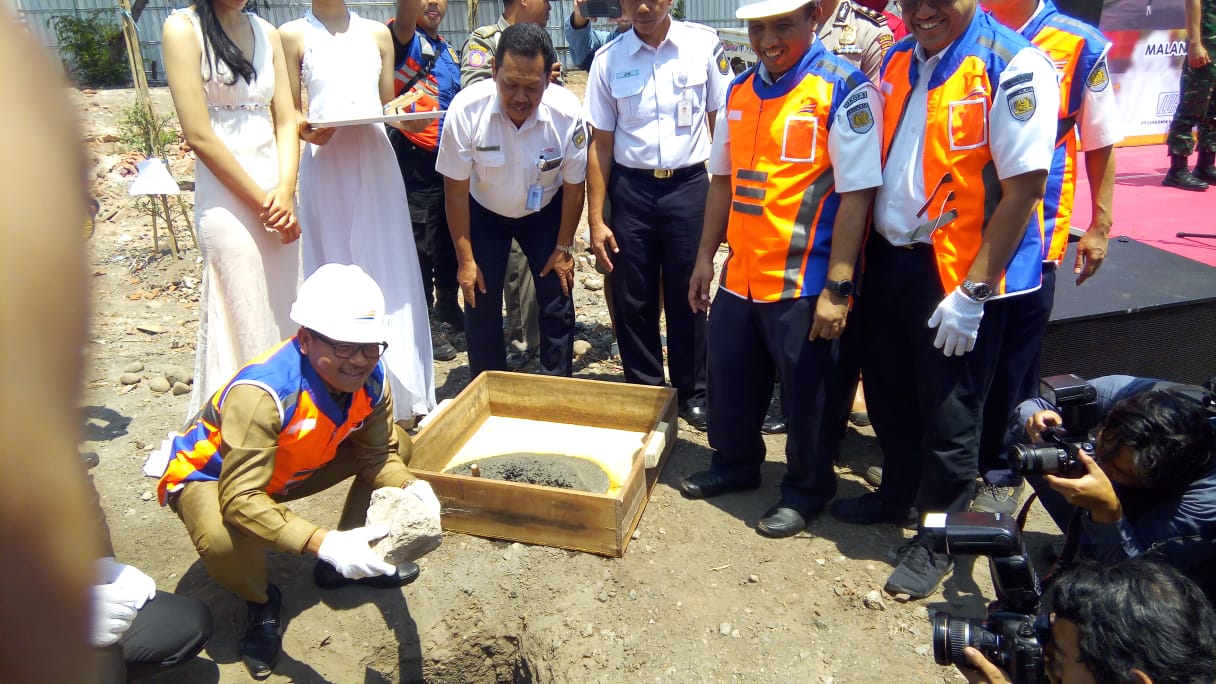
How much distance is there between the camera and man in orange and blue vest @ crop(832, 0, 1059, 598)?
2.76 m

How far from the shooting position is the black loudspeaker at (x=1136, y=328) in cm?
395

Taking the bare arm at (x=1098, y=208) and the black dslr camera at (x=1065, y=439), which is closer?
the black dslr camera at (x=1065, y=439)

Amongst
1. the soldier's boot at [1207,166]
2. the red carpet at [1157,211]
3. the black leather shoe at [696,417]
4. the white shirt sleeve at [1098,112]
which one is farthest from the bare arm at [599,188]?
the soldier's boot at [1207,166]

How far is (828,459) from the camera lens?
3584 mm

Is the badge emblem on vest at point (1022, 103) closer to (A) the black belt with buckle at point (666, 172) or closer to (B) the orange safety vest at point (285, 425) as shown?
(A) the black belt with buckle at point (666, 172)

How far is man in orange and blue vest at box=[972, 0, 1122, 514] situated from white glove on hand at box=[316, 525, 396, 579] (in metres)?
2.18

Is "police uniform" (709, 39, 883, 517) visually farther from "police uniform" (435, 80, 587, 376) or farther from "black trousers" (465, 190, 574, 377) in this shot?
"black trousers" (465, 190, 574, 377)

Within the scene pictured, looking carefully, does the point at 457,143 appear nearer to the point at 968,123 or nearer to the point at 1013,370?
the point at 968,123

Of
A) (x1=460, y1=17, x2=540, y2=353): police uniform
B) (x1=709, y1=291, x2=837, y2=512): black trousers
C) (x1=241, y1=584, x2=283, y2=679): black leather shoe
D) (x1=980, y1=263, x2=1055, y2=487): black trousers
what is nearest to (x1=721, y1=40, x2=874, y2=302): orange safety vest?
(x1=709, y1=291, x2=837, y2=512): black trousers

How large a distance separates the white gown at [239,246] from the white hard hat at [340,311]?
0.96 meters

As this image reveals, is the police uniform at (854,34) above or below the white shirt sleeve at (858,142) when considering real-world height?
above

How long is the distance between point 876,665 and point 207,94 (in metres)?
3.28

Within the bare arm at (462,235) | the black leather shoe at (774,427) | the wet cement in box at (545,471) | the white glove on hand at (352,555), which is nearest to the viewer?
the white glove on hand at (352,555)

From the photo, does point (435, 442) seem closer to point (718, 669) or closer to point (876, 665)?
point (718, 669)
